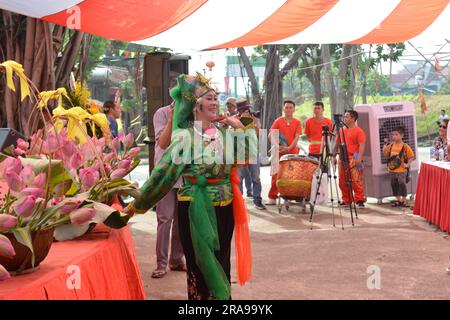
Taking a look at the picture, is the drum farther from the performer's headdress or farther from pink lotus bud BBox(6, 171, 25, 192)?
pink lotus bud BBox(6, 171, 25, 192)

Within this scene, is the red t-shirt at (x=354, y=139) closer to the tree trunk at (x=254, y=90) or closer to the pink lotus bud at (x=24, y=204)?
the pink lotus bud at (x=24, y=204)

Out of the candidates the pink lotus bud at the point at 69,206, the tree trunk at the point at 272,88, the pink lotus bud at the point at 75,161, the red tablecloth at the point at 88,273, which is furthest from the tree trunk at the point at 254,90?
the pink lotus bud at the point at 69,206

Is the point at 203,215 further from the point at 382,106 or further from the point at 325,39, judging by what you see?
the point at 382,106

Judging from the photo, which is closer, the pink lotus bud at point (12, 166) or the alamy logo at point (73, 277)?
the pink lotus bud at point (12, 166)

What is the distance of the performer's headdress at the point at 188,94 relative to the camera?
389 centimetres

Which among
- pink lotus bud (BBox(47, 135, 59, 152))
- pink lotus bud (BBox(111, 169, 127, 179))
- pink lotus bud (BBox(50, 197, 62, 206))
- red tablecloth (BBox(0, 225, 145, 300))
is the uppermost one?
pink lotus bud (BBox(47, 135, 59, 152))

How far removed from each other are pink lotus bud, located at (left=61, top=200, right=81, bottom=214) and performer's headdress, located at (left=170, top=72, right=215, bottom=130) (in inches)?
64.8

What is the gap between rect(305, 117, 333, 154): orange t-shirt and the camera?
34.3ft

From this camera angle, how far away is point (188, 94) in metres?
3.89

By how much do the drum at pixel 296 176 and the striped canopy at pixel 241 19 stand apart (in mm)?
1474

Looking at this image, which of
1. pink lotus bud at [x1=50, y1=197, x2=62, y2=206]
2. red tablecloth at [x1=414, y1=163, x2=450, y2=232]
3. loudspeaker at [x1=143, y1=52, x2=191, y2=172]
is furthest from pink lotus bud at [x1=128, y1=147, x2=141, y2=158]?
loudspeaker at [x1=143, y1=52, x2=191, y2=172]

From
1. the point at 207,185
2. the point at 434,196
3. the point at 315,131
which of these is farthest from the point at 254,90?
the point at 207,185

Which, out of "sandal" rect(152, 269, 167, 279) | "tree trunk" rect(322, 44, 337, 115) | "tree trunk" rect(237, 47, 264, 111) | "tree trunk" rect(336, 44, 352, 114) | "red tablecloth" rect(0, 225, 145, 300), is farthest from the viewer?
"tree trunk" rect(322, 44, 337, 115)

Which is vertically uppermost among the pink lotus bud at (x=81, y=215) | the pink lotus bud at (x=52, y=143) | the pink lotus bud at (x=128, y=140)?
the pink lotus bud at (x=52, y=143)
